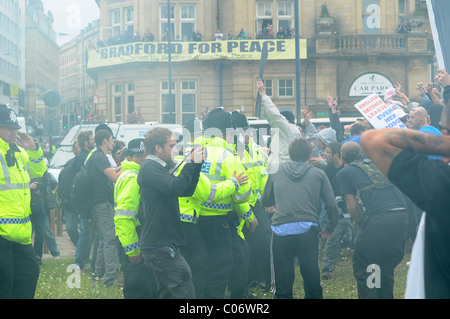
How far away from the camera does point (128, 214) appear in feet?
18.7

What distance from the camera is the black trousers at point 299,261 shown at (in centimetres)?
588

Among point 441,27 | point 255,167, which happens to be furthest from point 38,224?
point 441,27

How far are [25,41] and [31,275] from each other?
98.6m

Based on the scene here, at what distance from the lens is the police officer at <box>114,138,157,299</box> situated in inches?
221

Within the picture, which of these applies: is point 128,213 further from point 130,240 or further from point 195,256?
point 195,256

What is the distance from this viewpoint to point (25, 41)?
9681cm

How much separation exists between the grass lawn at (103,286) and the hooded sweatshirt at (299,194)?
1.73 m

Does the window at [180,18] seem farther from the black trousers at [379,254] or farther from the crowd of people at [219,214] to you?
the black trousers at [379,254]

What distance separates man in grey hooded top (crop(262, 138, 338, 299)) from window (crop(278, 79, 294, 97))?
25933mm

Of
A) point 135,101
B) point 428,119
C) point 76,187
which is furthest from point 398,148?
point 135,101

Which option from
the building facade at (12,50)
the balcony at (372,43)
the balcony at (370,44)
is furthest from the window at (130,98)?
the building facade at (12,50)

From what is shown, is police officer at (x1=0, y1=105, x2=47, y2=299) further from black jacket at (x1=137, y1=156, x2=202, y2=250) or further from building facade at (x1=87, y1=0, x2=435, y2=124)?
building facade at (x1=87, y1=0, x2=435, y2=124)

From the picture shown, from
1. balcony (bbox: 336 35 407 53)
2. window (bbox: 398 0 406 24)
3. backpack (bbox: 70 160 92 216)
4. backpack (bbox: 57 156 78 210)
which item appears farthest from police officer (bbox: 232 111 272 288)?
window (bbox: 398 0 406 24)
